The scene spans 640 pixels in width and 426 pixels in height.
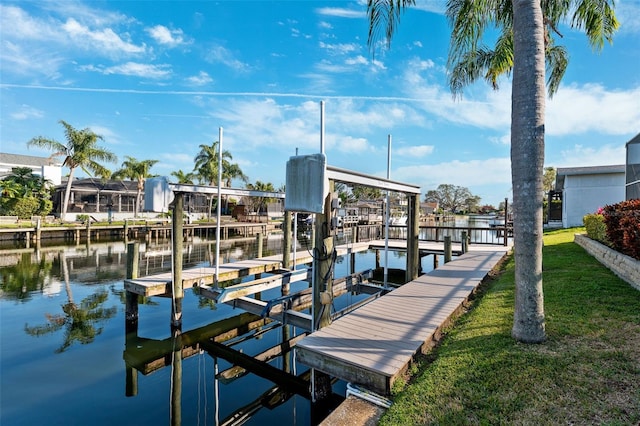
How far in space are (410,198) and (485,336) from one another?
4.80m

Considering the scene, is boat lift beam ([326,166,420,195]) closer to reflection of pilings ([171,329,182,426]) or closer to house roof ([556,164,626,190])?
reflection of pilings ([171,329,182,426])

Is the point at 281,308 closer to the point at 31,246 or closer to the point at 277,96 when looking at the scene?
the point at 277,96

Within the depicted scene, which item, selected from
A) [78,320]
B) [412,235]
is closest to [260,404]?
[412,235]

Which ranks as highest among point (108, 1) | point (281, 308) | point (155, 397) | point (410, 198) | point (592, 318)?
point (108, 1)

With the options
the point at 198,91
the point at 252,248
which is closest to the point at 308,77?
the point at 252,248

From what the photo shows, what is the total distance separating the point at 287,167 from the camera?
502 cm

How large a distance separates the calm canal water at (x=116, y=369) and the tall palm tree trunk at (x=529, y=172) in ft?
10.1

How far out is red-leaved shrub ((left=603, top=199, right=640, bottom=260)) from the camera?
6.13 metres

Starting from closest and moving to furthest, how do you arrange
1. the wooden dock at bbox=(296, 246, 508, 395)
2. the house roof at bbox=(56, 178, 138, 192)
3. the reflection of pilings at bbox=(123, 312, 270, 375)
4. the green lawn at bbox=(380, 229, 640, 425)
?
the green lawn at bbox=(380, 229, 640, 425)
the wooden dock at bbox=(296, 246, 508, 395)
the reflection of pilings at bbox=(123, 312, 270, 375)
the house roof at bbox=(56, 178, 138, 192)

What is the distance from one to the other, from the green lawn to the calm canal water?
209 centimetres

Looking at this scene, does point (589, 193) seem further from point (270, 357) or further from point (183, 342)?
point (183, 342)

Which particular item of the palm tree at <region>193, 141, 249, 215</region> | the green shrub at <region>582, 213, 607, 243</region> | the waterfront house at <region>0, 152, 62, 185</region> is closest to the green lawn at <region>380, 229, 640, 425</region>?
the green shrub at <region>582, 213, 607, 243</region>

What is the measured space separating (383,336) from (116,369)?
526cm

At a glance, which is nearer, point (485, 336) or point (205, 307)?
point (485, 336)
